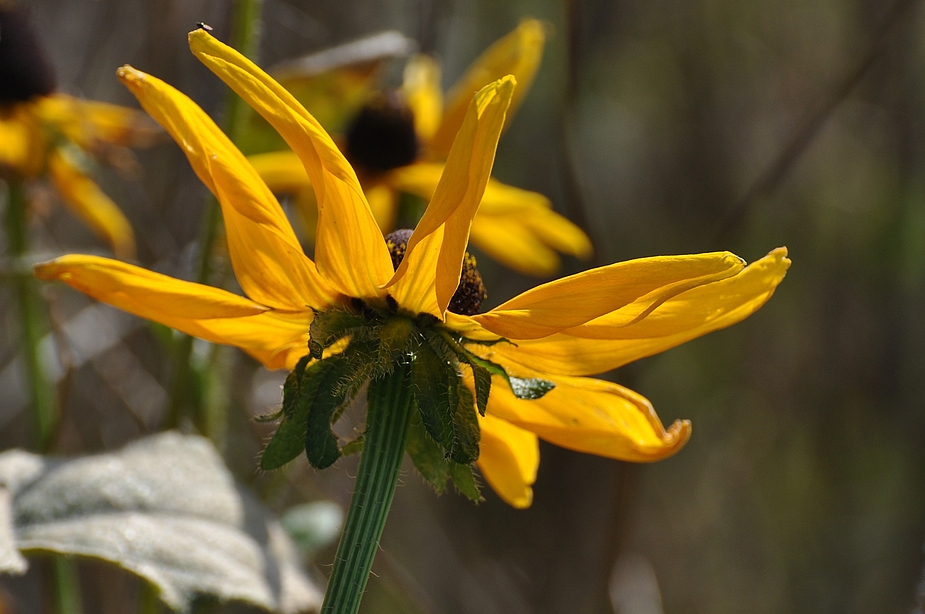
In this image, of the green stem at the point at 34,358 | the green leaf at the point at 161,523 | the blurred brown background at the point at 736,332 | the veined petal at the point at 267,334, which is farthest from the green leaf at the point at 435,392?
the blurred brown background at the point at 736,332

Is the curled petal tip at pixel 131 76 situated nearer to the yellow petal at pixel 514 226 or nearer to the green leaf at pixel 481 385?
the green leaf at pixel 481 385

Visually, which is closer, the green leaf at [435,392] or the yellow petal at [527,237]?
the green leaf at [435,392]

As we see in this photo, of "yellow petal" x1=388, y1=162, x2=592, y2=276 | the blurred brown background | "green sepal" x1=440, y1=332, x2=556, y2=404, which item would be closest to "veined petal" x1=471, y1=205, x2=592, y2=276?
"yellow petal" x1=388, y1=162, x2=592, y2=276

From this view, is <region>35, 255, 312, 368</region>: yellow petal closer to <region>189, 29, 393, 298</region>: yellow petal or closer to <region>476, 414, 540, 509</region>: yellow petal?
<region>189, 29, 393, 298</region>: yellow petal

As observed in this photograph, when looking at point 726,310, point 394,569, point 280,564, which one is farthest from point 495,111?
point 394,569

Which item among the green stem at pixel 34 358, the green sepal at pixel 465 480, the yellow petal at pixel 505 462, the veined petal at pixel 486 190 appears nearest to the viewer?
the green sepal at pixel 465 480

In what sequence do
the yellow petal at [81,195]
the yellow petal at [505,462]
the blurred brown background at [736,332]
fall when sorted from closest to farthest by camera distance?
1. the yellow petal at [505,462]
2. the yellow petal at [81,195]
3. the blurred brown background at [736,332]

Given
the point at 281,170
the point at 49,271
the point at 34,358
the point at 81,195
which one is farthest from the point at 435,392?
the point at 81,195
